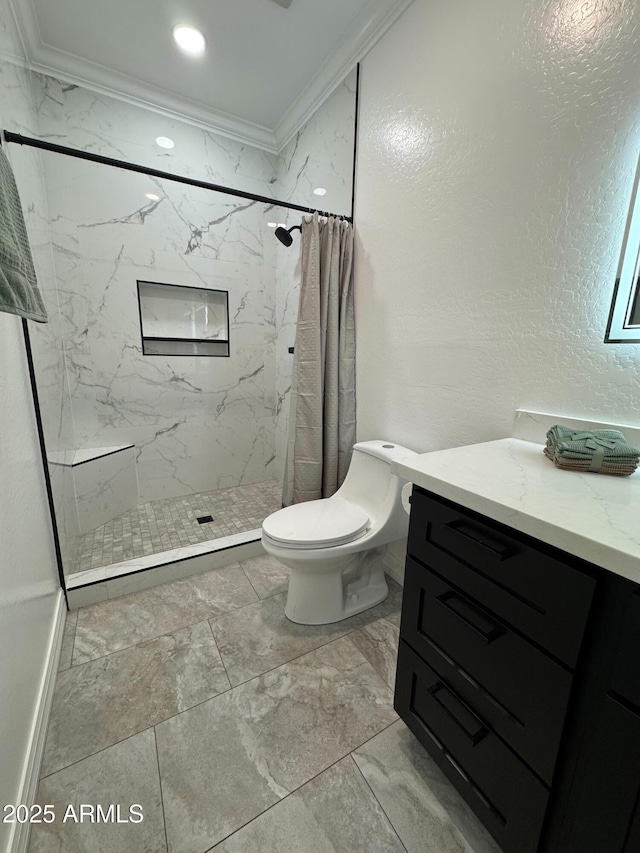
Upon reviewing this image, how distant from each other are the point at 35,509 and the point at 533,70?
2.22 m

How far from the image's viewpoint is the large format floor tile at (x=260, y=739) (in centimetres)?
90

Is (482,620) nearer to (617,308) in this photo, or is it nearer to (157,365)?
(617,308)

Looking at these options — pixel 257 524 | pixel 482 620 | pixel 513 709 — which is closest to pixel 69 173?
pixel 257 524

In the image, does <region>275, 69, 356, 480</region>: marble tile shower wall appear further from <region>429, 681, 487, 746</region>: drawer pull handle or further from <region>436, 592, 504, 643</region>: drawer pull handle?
<region>429, 681, 487, 746</region>: drawer pull handle

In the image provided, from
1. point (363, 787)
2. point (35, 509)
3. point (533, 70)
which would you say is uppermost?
point (533, 70)

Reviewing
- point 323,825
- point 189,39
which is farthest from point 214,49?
point 323,825

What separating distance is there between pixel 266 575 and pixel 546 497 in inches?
59.5

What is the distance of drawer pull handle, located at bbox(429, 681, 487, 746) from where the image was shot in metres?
0.77

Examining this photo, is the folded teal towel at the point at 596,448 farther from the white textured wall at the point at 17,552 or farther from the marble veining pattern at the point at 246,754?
the white textured wall at the point at 17,552

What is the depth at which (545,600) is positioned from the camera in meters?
0.62

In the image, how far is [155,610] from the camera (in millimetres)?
1584

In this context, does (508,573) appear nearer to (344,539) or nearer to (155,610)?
(344,539)

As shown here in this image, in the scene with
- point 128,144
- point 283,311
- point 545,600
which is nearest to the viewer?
point 545,600

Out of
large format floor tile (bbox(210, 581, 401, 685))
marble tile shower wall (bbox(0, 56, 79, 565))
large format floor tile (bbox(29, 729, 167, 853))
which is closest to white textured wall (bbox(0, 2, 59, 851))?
marble tile shower wall (bbox(0, 56, 79, 565))
